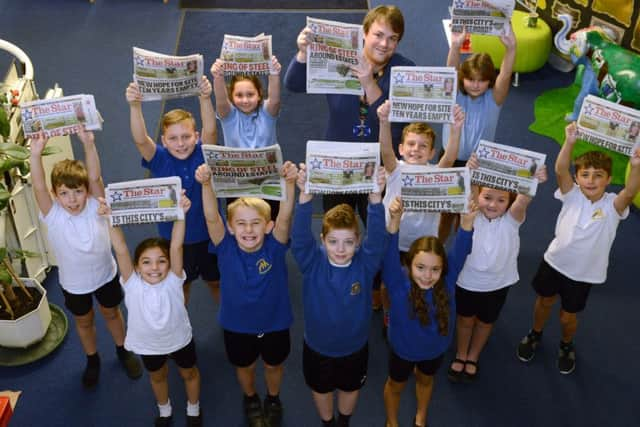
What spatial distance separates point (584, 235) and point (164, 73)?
229 cm

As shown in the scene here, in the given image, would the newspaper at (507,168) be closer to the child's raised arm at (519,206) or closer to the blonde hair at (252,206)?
the child's raised arm at (519,206)

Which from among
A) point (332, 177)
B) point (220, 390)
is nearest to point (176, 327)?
point (220, 390)

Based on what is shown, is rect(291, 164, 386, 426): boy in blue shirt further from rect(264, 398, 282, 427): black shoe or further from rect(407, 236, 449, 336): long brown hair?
rect(264, 398, 282, 427): black shoe

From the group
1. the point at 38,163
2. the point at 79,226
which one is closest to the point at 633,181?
the point at 79,226

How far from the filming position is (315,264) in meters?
3.43

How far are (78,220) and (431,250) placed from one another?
67.8 inches

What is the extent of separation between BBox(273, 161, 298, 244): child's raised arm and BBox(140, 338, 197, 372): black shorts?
29.3 inches

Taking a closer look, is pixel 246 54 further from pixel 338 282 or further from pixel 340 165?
pixel 338 282

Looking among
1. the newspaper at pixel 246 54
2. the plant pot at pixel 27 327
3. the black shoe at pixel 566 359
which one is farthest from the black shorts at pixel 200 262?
the black shoe at pixel 566 359

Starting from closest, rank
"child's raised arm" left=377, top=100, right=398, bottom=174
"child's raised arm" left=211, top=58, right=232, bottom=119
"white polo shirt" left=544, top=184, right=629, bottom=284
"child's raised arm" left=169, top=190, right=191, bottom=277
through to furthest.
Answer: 1. "child's raised arm" left=169, top=190, right=191, bottom=277
2. "child's raised arm" left=377, top=100, right=398, bottom=174
3. "white polo shirt" left=544, top=184, right=629, bottom=284
4. "child's raised arm" left=211, top=58, right=232, bottom=119

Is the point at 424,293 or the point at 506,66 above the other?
the point at 506,66

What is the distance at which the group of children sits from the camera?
11.3 ft

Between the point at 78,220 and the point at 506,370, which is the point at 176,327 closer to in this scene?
the point at 78,220

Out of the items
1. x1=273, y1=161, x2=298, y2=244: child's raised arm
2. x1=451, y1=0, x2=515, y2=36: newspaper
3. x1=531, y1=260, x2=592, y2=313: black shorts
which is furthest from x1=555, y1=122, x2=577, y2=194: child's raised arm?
x1=273, y1=161, x2=298, y2=244: child's raised arm
